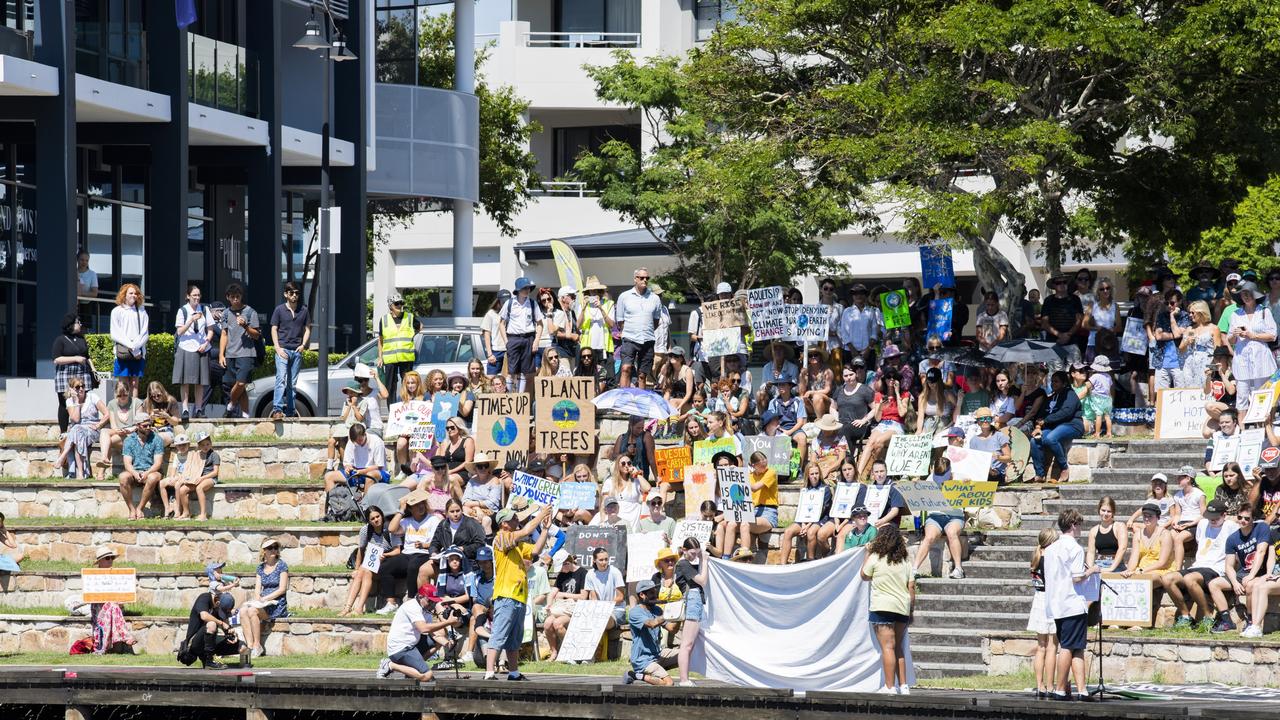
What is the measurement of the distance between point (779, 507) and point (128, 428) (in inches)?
362

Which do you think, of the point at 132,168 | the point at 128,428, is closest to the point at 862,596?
the point at 128,428

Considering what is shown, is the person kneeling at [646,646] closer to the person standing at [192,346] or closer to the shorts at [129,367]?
the person standing at [192,346]

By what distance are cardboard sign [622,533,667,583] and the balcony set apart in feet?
55.1

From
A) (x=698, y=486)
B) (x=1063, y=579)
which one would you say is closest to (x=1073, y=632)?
(x=1063, y=579)

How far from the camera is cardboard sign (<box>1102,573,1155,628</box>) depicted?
1864 centimetres

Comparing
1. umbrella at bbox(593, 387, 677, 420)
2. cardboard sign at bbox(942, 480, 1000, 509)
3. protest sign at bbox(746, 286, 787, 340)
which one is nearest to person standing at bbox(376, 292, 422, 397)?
umbrella at bbox(593, 387, 677, 420)

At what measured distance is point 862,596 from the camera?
18.7 m

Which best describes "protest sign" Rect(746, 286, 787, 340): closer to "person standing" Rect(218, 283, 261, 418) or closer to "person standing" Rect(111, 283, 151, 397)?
"person standing" Rect(218, 283, 261, 418)

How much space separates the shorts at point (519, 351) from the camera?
84.4 ft

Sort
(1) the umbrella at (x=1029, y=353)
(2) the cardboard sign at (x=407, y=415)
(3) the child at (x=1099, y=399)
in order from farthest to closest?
(2) the cardboard sign at (x=407, y=415) → (1) the umbrella at (x=1029, y=353) → (3) the child at (x=1099, y=399)

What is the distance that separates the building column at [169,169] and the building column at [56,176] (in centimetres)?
297

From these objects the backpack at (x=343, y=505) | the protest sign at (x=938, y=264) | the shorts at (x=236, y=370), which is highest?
the protest sign at (x=938, y=264)

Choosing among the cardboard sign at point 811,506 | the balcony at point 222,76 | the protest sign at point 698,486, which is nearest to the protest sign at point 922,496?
the cardboard sign at point 811,506

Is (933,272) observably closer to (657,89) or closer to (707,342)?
(707,342)
